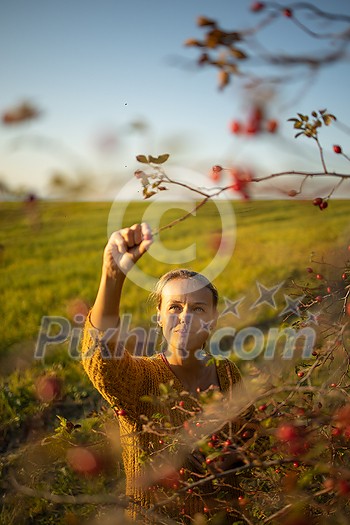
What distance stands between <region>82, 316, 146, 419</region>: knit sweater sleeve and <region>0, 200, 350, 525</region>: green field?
302 mm

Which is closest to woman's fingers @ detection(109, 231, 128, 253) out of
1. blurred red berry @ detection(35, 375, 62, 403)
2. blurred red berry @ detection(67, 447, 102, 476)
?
blurred red berry @ detection(67, 447, 102, 476)

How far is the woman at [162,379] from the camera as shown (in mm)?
1399

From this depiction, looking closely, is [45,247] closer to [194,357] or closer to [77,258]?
[77,258]

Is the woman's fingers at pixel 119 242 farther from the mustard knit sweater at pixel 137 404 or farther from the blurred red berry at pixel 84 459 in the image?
the blurred red berry at pixel 84 459

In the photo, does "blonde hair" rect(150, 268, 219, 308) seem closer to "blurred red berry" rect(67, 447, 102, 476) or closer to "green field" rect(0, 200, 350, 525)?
"green field" rect(0, 200, 350, 525)

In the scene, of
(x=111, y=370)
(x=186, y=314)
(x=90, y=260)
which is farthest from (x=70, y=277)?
(x=111, y=370)

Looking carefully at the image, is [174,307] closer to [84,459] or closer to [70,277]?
[84,459]

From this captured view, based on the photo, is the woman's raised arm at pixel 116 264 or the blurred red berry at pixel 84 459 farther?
the blurred red berry at pixel 84 459

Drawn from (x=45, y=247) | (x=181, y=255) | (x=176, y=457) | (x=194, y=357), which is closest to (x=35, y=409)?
(x=194, y=357)

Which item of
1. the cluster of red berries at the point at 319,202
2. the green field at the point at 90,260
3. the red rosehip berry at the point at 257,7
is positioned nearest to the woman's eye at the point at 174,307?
the green field at the point at 90,260

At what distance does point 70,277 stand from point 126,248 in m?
8.94

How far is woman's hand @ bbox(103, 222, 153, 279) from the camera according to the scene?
1.28m

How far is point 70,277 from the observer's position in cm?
1009

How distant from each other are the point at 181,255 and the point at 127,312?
519cm
